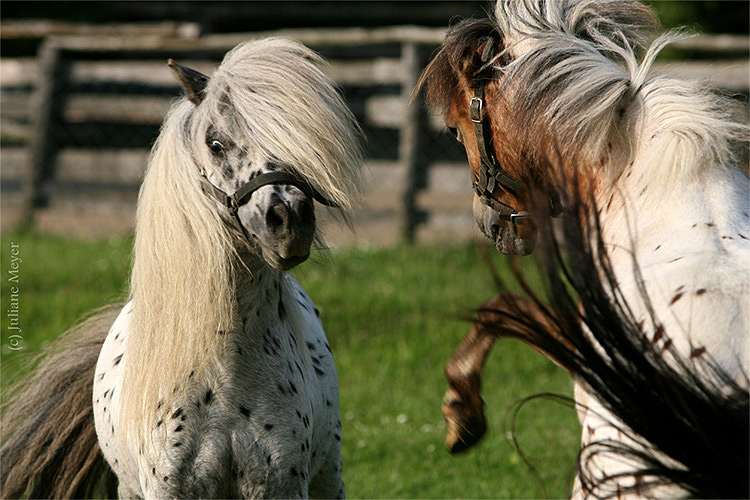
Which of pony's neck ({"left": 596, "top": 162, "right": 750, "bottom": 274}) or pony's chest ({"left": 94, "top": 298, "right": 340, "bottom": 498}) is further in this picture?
pony's chest ({"left": 94, "top": 298, "right": 340, "bottom": 498})

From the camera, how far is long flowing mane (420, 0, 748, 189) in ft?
6.61

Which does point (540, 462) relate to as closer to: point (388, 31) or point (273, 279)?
point (273, 279)

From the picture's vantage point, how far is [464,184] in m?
8.81

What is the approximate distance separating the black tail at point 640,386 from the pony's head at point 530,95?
0.93 ft

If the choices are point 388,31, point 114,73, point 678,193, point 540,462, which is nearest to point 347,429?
point 540,462

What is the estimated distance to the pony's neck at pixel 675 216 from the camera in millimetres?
1833

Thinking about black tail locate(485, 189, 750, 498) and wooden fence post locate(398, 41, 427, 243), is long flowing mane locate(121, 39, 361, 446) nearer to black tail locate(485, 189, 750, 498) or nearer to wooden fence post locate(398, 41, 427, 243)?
black tail locate(485, 189, 750, 498)

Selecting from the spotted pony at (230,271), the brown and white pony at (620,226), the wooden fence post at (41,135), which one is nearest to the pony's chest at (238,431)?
the spotted pony at (230,271)

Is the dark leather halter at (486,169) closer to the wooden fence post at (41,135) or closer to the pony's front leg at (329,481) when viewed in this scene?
the pony's front leg at (329,481)

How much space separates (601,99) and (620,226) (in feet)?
1.32

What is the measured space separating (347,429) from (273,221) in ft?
10.2

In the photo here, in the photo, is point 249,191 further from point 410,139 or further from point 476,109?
point 410,139

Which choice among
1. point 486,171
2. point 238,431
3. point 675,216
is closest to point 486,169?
point 486,171

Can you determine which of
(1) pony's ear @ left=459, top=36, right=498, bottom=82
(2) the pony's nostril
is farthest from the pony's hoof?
(1) pony's ear @ left=459, top=36, right=498, bottom=82
